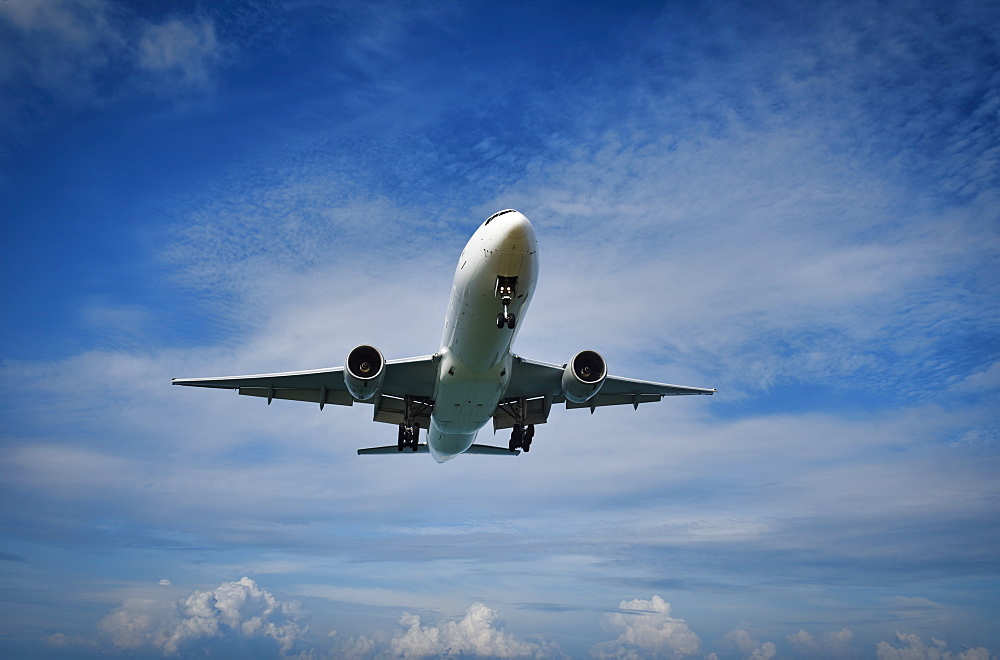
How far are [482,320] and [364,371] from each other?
4993mm

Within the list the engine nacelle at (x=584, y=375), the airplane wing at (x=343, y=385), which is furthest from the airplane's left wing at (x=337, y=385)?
the engine nacelle at (x=584, y=375)

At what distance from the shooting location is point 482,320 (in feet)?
76.1

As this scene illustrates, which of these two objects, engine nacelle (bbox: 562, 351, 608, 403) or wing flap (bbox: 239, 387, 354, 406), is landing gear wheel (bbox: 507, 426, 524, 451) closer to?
engine nacelle (bbox: 562, 351, 608, 403)

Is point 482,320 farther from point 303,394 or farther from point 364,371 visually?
point 303,394

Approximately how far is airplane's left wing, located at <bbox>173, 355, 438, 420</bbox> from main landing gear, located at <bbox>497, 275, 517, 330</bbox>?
5662 mm

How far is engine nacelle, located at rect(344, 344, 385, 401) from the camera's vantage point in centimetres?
2550

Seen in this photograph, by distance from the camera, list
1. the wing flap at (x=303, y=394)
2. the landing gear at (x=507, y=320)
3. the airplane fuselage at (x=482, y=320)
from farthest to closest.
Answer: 1. the wing flap at (x=303, y=394)
2. the landing gear at (x=507, y=320)
3. the airplane fuselage at (x=482, y=320)

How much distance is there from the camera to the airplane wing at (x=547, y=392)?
29.5 meters

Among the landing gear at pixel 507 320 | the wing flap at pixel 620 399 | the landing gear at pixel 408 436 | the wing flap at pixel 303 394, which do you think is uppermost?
the wing flap at pixel 620 399

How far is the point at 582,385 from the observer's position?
26906 millimetres

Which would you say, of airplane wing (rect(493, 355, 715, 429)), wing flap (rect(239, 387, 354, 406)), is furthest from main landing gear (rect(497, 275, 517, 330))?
wing flap (rect(239, 387, 354, 406))

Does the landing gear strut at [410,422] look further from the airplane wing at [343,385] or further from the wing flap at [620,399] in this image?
the wing flap at [620,399]

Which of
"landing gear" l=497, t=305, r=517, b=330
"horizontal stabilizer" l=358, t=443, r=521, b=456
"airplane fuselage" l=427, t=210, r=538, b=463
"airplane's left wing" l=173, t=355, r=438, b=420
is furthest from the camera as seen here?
"horizontal stabilizer" l=358, t=443, r=521, b=456

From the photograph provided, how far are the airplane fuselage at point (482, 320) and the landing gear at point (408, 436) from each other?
1.30 meters
